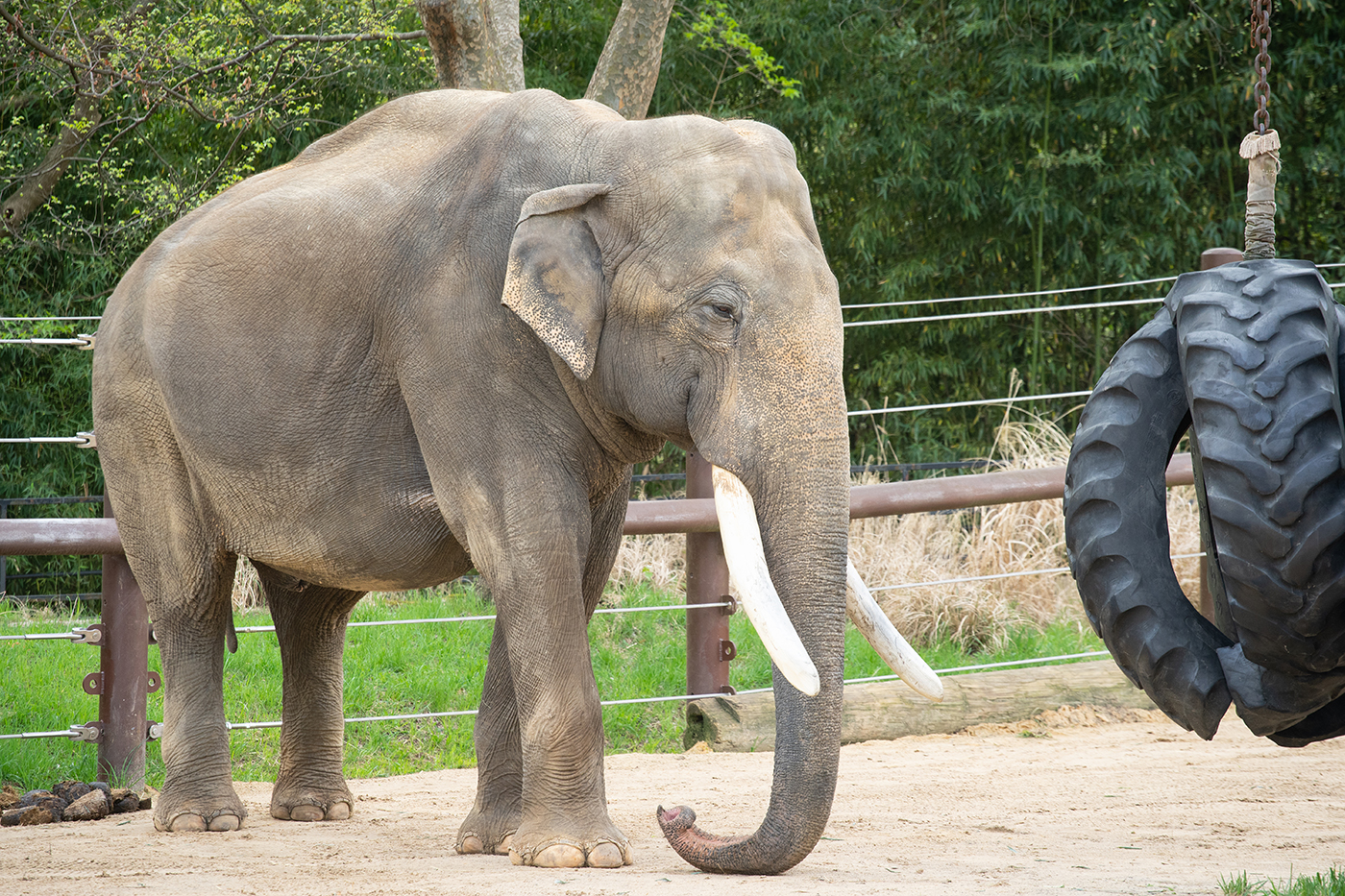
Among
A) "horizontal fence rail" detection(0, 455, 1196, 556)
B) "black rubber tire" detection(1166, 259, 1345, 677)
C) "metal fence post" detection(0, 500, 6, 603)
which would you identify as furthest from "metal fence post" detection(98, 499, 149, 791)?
"metal fence post" detection(0, 500, 6, 603)

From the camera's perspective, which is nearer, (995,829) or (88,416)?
(995,829)

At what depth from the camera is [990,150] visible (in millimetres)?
10781

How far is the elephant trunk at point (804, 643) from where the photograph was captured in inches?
121

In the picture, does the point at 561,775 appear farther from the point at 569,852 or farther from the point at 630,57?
the point at 630,57

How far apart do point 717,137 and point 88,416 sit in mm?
8425

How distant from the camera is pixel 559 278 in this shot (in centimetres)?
333

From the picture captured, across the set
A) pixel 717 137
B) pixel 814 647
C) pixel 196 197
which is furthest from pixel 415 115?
pixel 196 197

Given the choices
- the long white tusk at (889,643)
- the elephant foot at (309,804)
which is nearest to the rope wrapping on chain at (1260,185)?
the long white tusk at (889,643)


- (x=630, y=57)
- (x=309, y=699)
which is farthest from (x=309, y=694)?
(x=630, y=57)

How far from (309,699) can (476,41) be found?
4.17 m

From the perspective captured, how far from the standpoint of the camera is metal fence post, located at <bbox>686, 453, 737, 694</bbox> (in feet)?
18.4

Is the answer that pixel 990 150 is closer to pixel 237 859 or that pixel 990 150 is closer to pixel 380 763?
pixel 380 763

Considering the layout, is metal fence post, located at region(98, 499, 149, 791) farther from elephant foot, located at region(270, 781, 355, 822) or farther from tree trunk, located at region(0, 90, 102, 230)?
tree trunk, located at region(0, 90, 102, 230)

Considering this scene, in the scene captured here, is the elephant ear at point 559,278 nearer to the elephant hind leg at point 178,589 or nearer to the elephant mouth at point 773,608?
the elephant mouth at point 773,608
